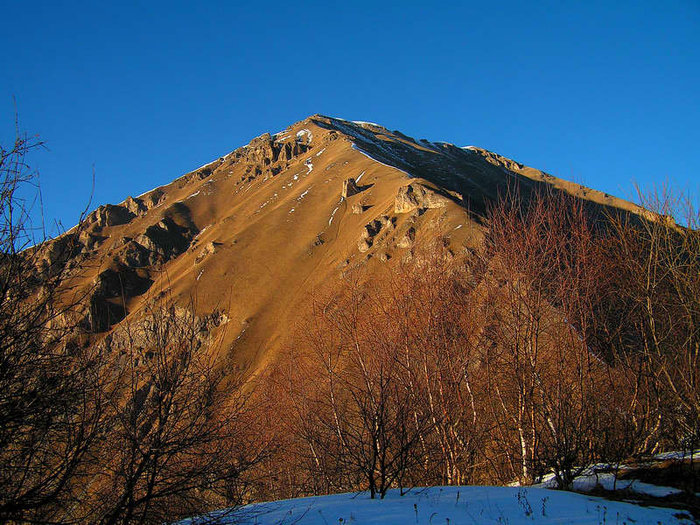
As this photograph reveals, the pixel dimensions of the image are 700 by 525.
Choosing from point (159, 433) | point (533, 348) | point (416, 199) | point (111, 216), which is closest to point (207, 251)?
point (416, 199)

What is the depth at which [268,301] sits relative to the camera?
94500 millimetres

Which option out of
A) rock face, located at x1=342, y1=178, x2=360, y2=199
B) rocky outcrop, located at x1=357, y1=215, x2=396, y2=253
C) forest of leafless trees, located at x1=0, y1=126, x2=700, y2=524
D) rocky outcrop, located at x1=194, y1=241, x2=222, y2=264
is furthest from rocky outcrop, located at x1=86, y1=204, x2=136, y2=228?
forest of leafless trees, located at x1=0, y1=126, x2=700, y2=524

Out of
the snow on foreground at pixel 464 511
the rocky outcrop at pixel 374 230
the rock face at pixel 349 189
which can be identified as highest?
the rock face at pixel 349 189

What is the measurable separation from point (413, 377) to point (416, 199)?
82356 mm

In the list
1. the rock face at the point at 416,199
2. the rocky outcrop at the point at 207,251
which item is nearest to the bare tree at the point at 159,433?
the rock face at the point at 416,199

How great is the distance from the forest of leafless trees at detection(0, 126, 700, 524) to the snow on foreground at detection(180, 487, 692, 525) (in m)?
0.65

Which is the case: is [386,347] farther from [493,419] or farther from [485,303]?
[493,419]

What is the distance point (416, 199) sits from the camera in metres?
91.1

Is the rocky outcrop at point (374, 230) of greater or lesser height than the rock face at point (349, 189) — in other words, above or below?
below

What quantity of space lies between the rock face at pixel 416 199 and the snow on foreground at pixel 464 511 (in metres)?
78.0

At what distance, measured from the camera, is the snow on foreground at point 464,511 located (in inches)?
236

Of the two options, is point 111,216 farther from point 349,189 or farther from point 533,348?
point 533,348

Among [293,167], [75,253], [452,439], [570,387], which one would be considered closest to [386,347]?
[452,439]

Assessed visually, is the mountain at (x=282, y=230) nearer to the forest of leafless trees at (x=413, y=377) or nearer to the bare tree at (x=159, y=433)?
the forest of leafless trees at (x=413, y=377)
